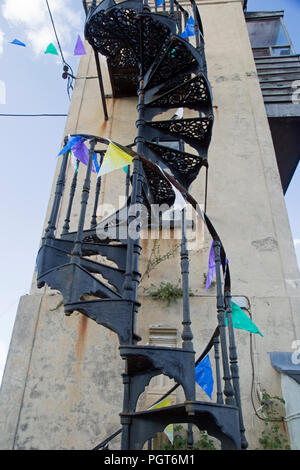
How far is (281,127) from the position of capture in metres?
6.08

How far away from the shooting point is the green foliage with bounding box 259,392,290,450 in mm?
3004

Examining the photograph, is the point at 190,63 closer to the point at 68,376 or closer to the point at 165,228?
the point at 165,228

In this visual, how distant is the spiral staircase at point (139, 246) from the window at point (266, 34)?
3759 millimetres

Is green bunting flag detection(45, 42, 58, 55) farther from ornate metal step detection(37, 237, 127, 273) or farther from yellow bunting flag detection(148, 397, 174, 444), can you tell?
yellow bunting flag detection(148, 397, 174, 444)

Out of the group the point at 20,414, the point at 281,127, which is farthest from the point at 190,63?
the point at 20,414

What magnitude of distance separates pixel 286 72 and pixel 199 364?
5975 millimetres

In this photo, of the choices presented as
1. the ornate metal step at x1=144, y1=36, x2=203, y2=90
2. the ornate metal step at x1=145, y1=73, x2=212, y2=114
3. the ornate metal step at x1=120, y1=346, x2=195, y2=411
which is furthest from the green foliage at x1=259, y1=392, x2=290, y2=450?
the ornate metal step at x1=144, y1=36, x2=203, y2=90

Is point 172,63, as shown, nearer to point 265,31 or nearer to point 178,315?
point 178,315

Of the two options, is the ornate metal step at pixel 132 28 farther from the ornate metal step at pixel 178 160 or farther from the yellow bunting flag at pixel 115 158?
the yellow bunting flag at pixel 115 158

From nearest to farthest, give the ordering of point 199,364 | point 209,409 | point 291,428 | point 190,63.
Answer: point 209,409 < point 199,364 < point 291,428 < point 190,63

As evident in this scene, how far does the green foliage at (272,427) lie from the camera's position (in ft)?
9.86

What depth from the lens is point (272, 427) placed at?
3107 millimetres

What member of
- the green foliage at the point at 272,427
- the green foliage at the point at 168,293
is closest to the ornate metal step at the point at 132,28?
the green foliage at the point at 168,293

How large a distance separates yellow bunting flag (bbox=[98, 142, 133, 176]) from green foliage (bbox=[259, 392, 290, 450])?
2.51m
